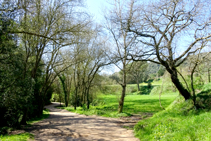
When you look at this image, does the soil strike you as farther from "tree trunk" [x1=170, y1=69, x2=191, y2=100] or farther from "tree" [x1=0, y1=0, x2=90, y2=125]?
"tree trunk" [x1=170, y1=69, x2=191, y2=100]

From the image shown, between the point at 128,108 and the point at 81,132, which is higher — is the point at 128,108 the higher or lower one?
the lower one

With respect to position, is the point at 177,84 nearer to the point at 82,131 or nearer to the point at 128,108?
the point at 82,131

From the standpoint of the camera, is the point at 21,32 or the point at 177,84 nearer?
Answer: the point at 21,32

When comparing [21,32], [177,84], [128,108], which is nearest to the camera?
[21,32]

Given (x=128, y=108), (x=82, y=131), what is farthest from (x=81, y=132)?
(x=128, y=108)

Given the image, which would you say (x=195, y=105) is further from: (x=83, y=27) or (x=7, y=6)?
(x=7, y=6)

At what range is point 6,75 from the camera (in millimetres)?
7441

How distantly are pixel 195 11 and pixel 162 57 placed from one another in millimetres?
2528

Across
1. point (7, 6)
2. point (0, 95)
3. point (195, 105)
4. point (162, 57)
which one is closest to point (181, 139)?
point (195, 105)

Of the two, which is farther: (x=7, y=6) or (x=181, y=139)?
(x=7, y=6)

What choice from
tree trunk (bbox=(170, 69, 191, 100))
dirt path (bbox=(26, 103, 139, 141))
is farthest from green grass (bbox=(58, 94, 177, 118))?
tree trunk (bbox=(170, 69, 191, 100))

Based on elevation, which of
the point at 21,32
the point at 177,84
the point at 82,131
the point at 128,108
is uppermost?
the point at 21,32

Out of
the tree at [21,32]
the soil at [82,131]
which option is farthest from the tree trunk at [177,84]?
the tree at [21,32]

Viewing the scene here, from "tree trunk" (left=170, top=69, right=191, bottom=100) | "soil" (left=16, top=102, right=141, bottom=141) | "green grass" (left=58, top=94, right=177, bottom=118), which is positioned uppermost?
"tree trunk" (left=170, top=69, right=191, bottom=100)
